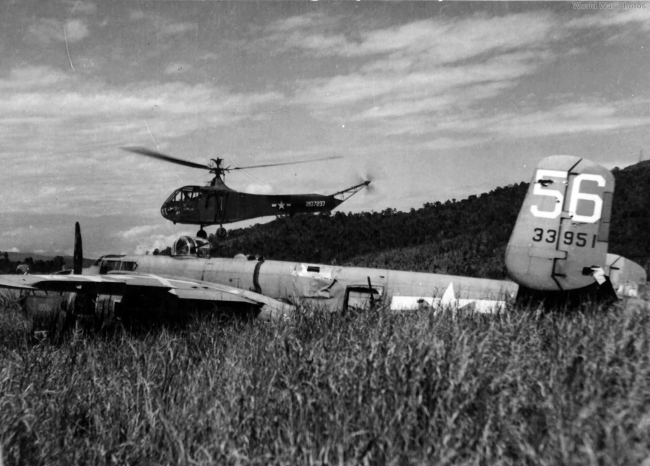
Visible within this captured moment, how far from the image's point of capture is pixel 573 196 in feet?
25.3

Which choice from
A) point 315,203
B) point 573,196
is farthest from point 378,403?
point 315,203

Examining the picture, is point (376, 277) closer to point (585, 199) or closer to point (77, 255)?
point (585, 199)

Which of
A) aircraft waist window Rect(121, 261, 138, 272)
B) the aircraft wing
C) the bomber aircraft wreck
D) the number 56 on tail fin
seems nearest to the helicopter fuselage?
the bomber aircraft wreck

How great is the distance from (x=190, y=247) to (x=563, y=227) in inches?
349

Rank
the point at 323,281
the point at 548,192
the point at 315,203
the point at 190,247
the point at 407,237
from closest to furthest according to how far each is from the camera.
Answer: the point at 548,192 → the point at 323,281 → the point at 190,247 → the point at 315,203 → the point at 407,237

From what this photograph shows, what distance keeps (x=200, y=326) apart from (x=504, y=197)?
167ft

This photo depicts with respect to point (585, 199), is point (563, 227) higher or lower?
lower

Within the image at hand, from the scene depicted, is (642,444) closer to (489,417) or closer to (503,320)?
(489,417)

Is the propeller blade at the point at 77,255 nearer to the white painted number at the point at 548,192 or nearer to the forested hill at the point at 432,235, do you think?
the white painted number at the point at 548,192

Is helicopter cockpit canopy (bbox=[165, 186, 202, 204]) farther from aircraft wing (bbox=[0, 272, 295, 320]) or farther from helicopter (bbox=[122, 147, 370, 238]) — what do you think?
aircraft wing (bbox=[0, 272, 295, 320])

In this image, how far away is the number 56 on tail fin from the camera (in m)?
7.63

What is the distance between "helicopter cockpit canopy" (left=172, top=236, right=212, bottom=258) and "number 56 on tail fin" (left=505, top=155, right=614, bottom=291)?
7.94 metres

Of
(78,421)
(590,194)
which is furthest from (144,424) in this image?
(590,194)

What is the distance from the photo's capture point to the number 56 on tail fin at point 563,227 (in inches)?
301
